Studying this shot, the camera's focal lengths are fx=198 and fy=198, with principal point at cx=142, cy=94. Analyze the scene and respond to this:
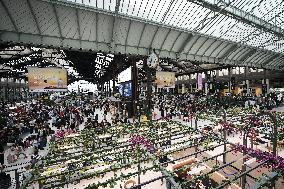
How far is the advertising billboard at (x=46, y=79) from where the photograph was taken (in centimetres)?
1386

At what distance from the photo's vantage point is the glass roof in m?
14.1

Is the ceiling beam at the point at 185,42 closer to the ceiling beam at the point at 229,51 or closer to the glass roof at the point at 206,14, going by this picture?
the glass roof at the point at 206,14

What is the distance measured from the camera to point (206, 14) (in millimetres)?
16391

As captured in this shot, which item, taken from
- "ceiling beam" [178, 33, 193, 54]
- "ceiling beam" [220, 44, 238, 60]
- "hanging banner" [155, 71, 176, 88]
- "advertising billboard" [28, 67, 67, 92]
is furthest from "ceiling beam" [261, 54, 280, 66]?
"advertising billboard" [28, 67, 67, 92]

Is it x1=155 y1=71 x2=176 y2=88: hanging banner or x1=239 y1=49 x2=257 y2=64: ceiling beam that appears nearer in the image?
x1=155 y1=71 x2=176 y2=88: hanging banner

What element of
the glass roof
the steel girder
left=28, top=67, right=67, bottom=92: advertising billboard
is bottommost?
left=28, top=67, right=67, bottom=92: advertising billboard

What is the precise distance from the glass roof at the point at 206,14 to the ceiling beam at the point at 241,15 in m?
0.11

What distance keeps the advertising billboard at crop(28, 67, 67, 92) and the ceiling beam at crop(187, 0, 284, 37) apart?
36.8ft

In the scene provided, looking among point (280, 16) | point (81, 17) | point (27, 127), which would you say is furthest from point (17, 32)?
point (280, 16)

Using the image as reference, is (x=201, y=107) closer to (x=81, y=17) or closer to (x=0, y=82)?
(x=81, y=17)

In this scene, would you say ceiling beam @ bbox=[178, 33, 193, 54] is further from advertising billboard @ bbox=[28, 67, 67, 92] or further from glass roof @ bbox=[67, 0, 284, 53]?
advertising billboard @ bbox=[28, 67, 67, 92]

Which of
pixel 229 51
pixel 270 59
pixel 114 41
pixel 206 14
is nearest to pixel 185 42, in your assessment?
pixel 206 14

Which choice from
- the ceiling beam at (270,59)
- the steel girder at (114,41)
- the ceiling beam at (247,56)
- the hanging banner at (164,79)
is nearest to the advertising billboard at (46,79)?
the steel girder at (114,41)

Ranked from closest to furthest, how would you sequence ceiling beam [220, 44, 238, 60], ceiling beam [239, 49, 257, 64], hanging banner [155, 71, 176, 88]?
hanging banner [155, 71, 176, 88] < ceiling beam [220, 44, 238, 60] < ceiling beam [239, 49, 257, 64]
